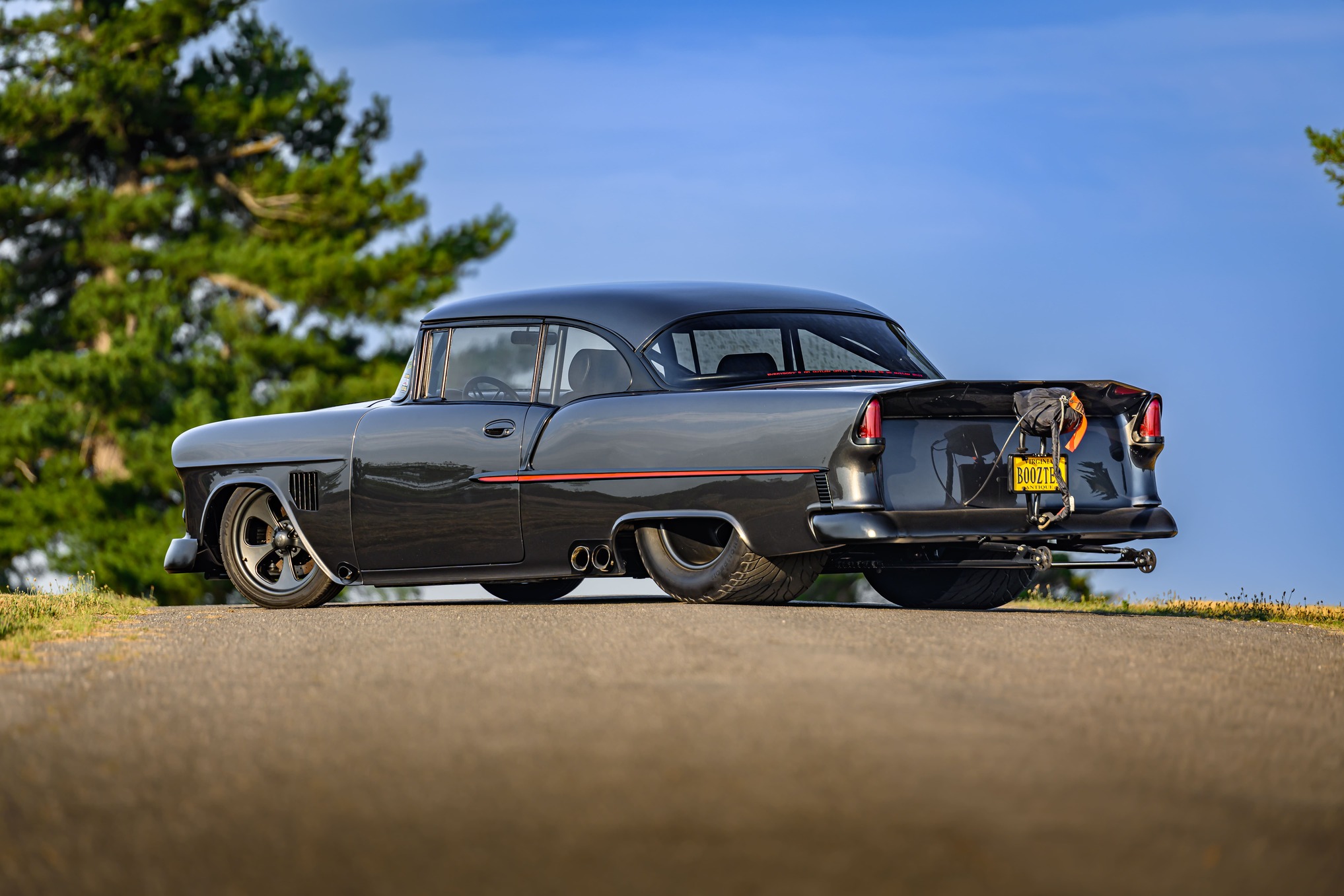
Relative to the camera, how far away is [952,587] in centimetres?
923

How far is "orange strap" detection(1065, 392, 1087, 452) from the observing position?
773 cm

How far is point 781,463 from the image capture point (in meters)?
7.45

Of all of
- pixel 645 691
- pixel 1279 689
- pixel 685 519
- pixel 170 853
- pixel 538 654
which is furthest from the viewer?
pixel 685 519

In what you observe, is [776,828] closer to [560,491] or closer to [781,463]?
[781,463]

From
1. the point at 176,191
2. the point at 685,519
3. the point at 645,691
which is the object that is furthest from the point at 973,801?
the point at 176,191

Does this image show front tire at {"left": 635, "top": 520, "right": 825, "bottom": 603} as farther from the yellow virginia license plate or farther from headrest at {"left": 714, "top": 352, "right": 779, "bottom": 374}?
the yellow virginia license plate

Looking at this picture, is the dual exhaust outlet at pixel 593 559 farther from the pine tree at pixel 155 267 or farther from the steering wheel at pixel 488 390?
the pine tree at pixel 155 267

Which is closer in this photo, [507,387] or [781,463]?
[781,463]

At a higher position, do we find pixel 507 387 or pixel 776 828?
pixel 507 387

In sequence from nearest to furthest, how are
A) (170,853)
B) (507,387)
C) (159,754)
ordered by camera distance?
(170,853) < (159,754) < (507,387)

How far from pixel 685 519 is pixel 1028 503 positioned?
172 cm

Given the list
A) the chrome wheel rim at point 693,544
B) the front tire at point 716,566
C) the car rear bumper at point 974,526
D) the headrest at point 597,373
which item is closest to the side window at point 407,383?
the headrest at point 597,373

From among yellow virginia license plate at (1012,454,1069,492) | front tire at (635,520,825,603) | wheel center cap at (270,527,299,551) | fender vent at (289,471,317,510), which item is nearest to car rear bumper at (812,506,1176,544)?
yellow virginia license plate at (1012,454,1069,492)

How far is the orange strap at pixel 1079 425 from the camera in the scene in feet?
25.3
